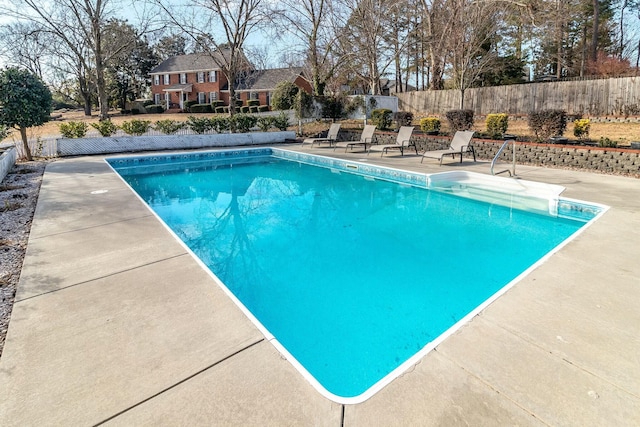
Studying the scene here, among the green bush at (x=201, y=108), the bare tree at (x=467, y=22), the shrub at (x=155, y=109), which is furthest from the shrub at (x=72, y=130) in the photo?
the shrub at (x=155, y=109)

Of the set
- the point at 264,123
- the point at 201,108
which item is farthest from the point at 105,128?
the point at 201,108

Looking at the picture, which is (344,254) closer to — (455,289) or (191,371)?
(455,289)

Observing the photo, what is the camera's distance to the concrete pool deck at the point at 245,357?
1.77m

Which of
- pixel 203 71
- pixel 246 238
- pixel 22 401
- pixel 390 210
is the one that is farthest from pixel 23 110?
pixel 203 71

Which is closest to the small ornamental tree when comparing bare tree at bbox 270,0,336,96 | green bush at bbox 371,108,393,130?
bare tree at bbox 270,0,336,96

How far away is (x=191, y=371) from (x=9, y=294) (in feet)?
6.86

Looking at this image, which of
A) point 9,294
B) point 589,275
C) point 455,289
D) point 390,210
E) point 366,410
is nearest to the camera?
point 366,410

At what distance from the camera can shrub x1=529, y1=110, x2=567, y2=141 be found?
9.42 m

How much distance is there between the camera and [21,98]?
32.8 ft

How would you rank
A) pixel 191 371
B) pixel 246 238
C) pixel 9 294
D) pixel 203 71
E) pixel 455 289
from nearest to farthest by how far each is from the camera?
1. pixel 191 371
2. pixel 9 294
3. pixel 455 289
4. pixel 246 238
5. pixel 203 71

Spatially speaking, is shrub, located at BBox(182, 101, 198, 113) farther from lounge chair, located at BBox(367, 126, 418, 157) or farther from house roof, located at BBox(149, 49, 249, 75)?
lounge chair, located at BBox(367, 126, 418, 157)

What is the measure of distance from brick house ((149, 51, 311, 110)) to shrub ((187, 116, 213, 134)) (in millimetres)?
19233

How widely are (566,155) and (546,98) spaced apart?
10.5 m

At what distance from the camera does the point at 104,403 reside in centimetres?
184
